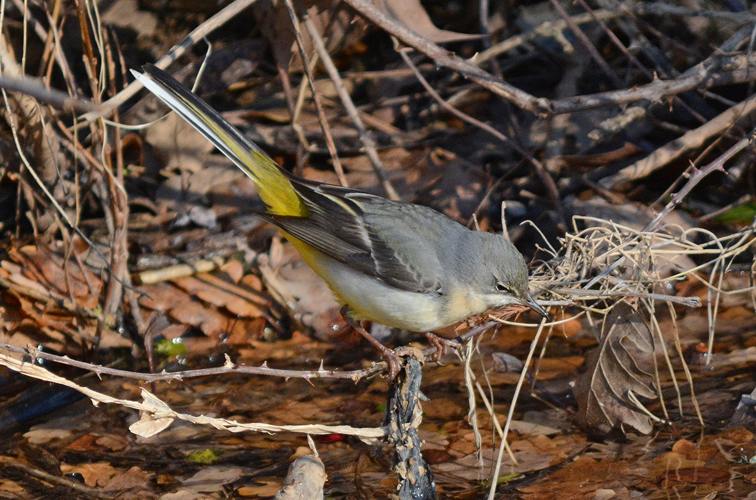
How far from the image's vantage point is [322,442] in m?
4.62

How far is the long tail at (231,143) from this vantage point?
14.5 ft

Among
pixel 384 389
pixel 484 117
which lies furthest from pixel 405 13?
pixel 384 389

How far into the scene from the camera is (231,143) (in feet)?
15.5

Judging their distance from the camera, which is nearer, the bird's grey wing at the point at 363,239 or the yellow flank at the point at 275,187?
the bird's grey wing at the point at 363,239

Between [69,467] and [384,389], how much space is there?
6.96ft

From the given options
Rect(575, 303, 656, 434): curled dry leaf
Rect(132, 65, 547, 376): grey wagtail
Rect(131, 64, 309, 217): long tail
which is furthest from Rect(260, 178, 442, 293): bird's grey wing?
Rect(575, 303, 656, 434): curled dry leaf

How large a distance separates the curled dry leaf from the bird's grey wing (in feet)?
3.49

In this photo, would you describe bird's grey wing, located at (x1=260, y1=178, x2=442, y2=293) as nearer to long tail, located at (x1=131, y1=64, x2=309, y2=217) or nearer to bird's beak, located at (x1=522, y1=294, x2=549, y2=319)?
long tail, located at (x1=131, y1=64, x2=309, y2=217)

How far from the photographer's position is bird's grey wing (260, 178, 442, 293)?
14.1 ft

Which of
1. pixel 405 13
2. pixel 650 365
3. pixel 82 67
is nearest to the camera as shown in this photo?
pixel 650 365

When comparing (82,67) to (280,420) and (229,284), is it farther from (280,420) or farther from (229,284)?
(280,420)

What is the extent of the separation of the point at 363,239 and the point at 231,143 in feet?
3.55

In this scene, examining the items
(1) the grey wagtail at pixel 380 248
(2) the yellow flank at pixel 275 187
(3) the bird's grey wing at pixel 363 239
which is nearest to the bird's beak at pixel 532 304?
(1) the grey wagtail at pixel 380 248

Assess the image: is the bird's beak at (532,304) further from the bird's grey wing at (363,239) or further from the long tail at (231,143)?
the long tail at (231,143)
